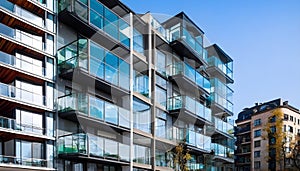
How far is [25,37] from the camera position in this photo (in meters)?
13.4

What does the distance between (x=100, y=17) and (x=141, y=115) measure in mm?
5697

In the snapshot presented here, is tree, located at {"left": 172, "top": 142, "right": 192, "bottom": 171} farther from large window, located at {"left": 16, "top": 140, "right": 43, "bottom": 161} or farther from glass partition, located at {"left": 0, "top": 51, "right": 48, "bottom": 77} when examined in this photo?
glass partition, located at {"left": 0, "top": 51, "right": 48, "bottom": 77}

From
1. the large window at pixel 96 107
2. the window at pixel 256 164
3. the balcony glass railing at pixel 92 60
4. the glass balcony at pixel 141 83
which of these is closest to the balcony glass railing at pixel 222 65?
the glass balcony at pixel 141 83

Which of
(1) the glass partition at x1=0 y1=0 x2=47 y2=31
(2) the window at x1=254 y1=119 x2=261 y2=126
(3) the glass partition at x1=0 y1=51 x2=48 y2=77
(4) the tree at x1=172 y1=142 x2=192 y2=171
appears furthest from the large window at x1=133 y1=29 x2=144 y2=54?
(2) the window at x1=254 y1=119 x2=261 y2=126

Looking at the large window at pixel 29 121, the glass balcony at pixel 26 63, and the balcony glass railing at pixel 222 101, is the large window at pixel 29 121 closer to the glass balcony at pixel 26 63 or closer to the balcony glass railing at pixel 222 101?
the glass balcony at pixel 26 63

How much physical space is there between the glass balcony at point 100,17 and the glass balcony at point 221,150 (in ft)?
35.4

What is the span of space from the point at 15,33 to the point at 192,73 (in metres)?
11.9

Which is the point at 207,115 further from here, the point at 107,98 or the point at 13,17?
the point at 13,17

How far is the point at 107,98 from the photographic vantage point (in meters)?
16.3

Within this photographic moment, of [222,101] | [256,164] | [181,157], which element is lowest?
[256,164]

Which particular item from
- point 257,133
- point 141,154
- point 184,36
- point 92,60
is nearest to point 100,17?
point 92,60

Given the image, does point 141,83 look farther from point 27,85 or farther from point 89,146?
point 27,85

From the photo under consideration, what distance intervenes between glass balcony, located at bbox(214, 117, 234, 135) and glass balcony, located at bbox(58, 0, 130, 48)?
10.8 meters

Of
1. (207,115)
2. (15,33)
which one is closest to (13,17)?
(15,33)
